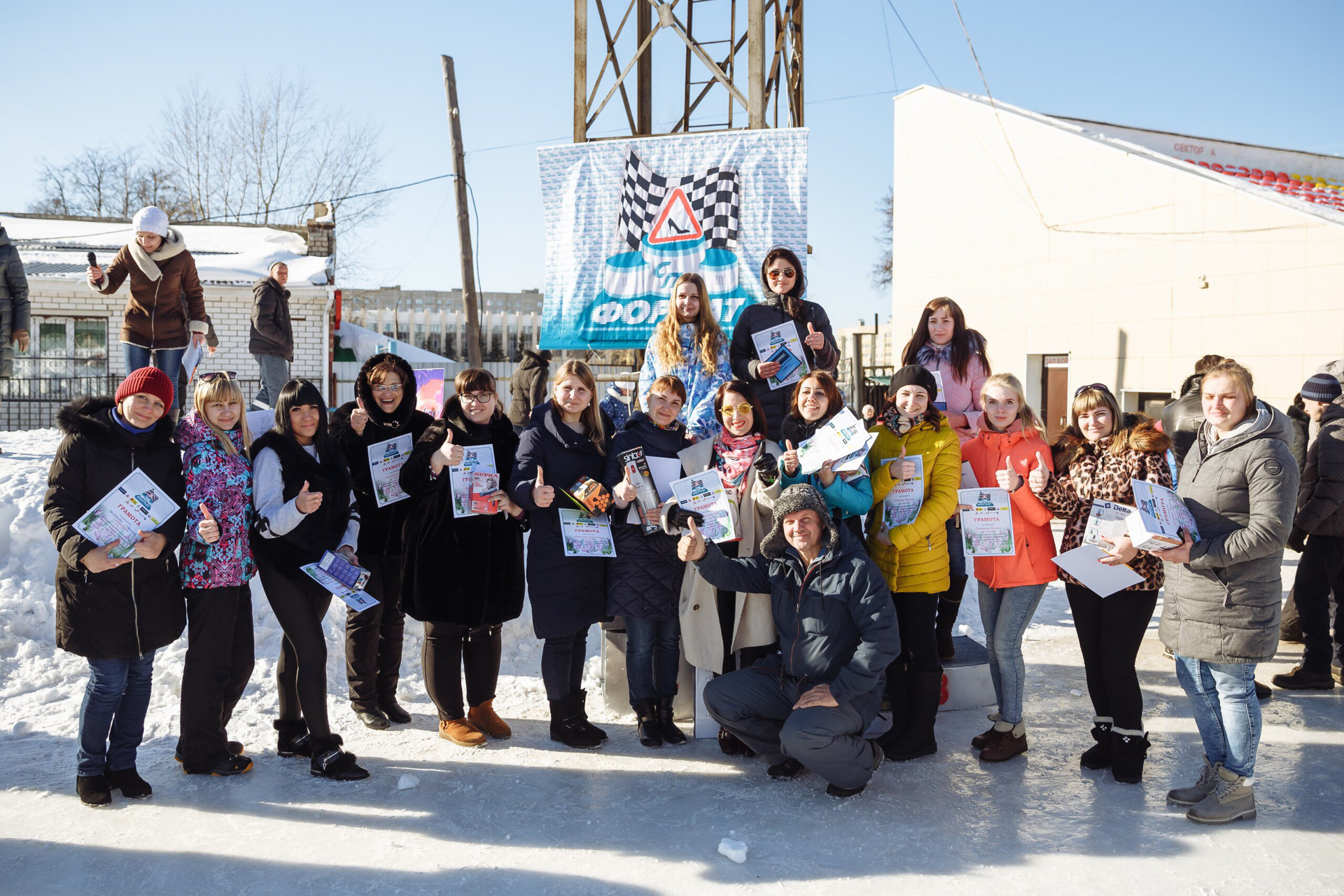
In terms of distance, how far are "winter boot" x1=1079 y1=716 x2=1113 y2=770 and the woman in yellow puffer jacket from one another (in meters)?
0.72

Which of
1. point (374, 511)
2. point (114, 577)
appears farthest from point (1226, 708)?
point (114, 577)

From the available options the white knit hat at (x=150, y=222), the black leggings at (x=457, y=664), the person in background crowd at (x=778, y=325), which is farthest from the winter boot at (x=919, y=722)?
the white knit hat at (x=150, y=222)

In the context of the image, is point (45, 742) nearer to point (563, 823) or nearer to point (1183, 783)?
point (563, 823)

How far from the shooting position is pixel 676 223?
841 cm

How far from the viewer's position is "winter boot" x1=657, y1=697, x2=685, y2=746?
468 centimetres

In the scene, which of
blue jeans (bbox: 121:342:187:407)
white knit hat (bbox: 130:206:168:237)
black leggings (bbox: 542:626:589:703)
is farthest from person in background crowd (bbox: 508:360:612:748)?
white knit hat (bbox: 130:206:168:237)

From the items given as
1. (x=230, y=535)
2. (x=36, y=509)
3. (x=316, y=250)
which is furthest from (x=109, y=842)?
(x=316, y=250)

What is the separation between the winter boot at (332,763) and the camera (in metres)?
4.13

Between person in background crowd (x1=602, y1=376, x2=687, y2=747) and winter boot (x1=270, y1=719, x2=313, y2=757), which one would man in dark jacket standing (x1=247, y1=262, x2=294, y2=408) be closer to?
winter boot (x1=270, y1=719, x2=313, y2=757)

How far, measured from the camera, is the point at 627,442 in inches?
179

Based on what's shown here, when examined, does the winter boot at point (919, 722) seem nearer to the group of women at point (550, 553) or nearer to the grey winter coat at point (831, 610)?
the group of women at point (550, 553)

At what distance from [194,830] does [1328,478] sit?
6596 mm

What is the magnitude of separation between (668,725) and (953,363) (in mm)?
2680

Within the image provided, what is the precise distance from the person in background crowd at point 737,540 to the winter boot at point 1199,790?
1908 mm
